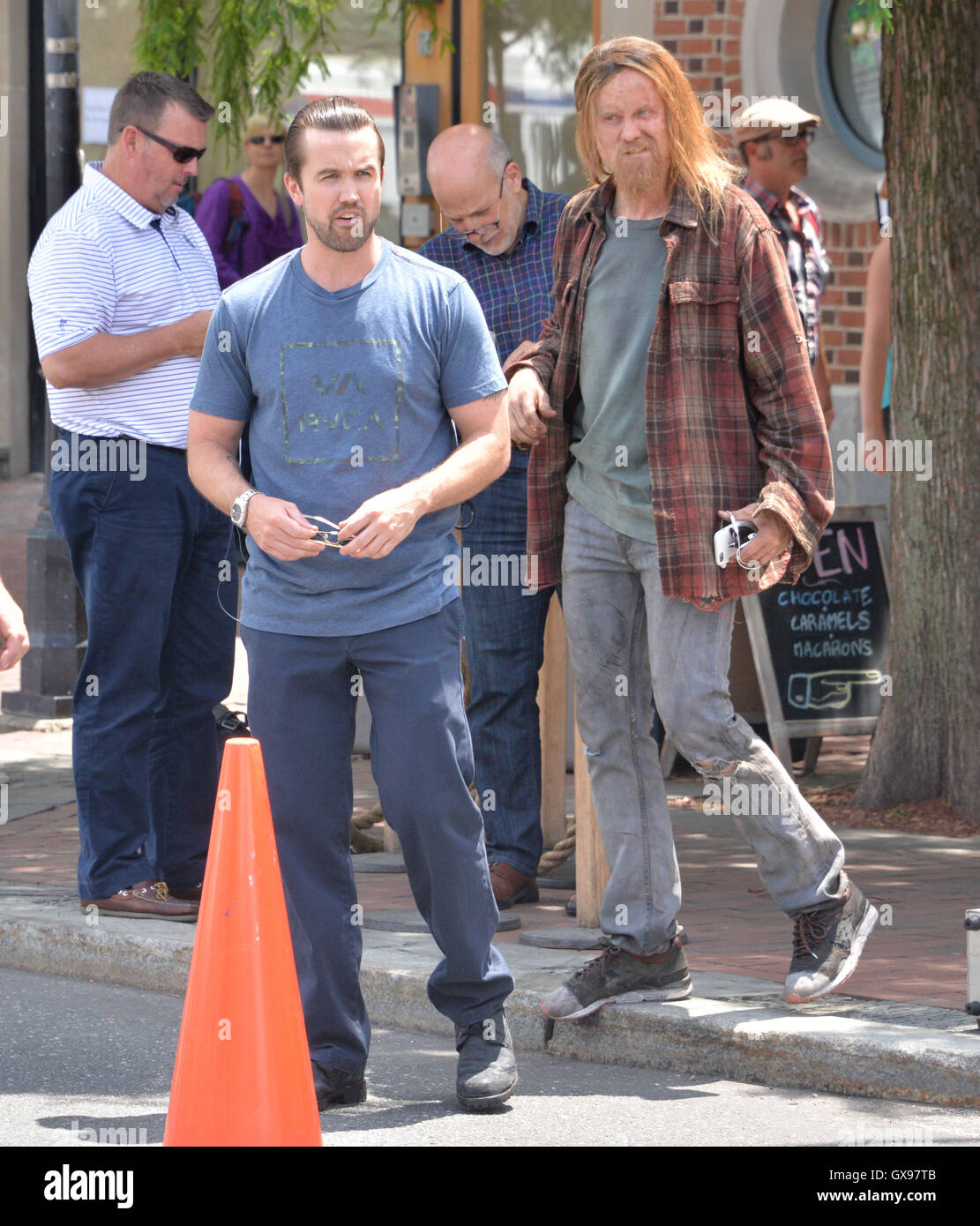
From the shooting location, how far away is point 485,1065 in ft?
14.3

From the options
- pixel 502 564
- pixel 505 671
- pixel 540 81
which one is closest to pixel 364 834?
pixel 505 671

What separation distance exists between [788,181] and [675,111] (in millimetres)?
3379

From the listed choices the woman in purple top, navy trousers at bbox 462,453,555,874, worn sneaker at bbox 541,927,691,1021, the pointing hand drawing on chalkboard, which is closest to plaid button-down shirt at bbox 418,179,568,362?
navy trousers at bbox 462,453,555,874

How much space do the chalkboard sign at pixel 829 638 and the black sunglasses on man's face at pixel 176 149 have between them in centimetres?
312

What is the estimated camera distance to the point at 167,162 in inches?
228

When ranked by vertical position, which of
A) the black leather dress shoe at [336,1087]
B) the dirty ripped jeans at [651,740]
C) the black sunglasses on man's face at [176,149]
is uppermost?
the black sunglasses on man's face at [176,149]

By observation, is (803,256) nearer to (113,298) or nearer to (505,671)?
(505,671)

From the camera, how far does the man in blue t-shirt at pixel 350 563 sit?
13.8 feet

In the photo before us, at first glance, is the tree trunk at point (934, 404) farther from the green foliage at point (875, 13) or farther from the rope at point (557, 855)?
the rope at point (557, 855)

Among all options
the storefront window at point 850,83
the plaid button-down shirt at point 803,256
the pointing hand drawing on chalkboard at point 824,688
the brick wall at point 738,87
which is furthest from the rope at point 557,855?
the storefront window at point 850,83

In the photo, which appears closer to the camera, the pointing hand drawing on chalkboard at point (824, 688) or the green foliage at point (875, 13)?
the green foliage at point (875, 13)

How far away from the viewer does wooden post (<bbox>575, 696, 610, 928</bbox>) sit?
5.32m
